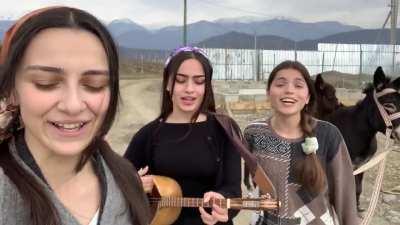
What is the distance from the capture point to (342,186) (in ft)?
7.29

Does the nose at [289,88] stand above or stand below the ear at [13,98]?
below

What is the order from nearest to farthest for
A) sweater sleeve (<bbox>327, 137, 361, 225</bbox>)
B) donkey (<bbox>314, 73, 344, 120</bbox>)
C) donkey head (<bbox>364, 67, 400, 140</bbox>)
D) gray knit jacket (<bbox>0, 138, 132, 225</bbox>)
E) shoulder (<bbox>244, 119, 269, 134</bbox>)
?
gray knit jacket (<bbox>0, 138, 132, 225</bbox>), sweater sleeve (<bbox>327, 137, 361, 225</bbox>), shoulder (<bbox>244, 119, 269, 134</bbox>), donkey head (<bbox>364, 67, 400, 140</bbox>), donkey (<bbox>314, 73, 344, 120</bbox>)

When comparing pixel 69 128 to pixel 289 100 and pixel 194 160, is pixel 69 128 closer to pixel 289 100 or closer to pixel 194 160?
pixel 194 160

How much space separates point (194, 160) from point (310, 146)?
0.58 metres

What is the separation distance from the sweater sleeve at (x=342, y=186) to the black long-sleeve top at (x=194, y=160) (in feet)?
1.76

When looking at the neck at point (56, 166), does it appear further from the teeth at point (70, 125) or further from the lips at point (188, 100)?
the lips at point (188, 100)

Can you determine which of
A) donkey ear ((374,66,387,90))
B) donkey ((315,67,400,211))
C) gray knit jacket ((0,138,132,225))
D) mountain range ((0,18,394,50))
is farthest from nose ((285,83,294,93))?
mountain range ((0,18,394,50))

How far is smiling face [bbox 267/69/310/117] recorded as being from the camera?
228 centimetres

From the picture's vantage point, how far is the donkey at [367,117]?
407cm

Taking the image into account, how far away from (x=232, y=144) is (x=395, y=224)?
360 cm

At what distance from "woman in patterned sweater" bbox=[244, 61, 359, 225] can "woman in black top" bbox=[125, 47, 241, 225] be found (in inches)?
11.7

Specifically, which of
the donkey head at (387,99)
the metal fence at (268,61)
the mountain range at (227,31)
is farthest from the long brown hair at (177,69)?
the mountain range at (227,31)

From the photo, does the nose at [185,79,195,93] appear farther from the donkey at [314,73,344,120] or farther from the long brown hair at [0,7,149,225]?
the donkey at [314,73,344,120]

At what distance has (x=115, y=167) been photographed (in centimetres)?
118
